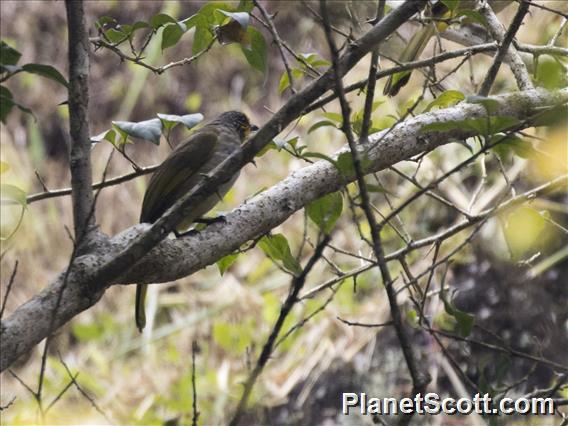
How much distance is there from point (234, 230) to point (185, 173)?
2.56ft

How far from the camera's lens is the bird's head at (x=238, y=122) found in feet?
9.52

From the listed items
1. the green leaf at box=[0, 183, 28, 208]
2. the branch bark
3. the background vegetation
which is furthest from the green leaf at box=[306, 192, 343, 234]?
the background vegetation

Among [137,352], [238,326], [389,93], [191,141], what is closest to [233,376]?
[238,326]

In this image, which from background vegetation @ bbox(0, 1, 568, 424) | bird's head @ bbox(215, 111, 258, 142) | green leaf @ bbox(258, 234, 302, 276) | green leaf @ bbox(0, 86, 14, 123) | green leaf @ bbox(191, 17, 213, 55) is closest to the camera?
green leaf @ bbox(0, 86, 14, 123)

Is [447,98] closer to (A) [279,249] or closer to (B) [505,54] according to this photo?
(B) [505,54]

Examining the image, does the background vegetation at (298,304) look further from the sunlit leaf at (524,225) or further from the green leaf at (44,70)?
the green leaf at (44,70)

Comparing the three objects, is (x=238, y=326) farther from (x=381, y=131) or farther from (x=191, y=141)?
(x=381, y=131)

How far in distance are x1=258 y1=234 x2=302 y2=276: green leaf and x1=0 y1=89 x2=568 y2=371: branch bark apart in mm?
69

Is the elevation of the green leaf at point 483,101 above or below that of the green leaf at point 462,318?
above

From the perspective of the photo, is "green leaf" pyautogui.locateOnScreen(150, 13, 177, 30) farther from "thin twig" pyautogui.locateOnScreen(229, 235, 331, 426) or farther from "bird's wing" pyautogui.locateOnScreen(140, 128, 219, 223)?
"thin twig" pyautogui.locateOnScreen(229, 235, 331, 426)

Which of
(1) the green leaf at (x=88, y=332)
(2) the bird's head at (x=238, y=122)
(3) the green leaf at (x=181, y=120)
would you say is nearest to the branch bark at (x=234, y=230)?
(3) the green leaf at (x=181, y=120)

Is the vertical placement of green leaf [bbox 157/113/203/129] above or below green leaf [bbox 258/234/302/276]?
above

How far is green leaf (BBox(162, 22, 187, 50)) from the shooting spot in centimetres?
184

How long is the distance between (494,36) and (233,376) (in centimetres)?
305
